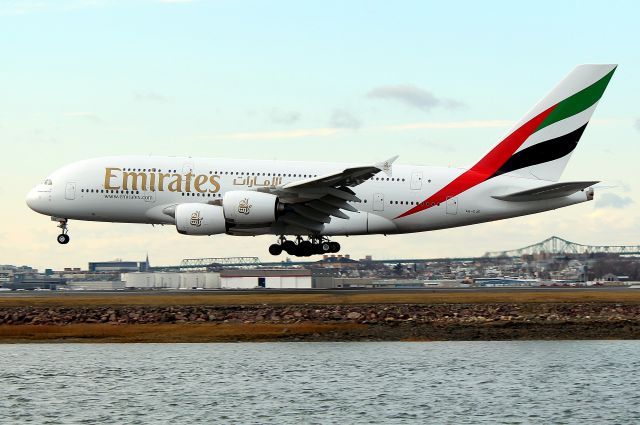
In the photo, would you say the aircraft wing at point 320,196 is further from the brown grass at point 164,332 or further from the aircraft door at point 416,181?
the brown grass at point 164,332

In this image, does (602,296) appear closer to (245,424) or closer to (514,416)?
(514,416)

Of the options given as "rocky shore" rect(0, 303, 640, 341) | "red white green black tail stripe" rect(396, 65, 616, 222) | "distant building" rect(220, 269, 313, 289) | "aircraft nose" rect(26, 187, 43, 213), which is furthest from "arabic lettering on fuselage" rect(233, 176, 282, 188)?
"distant building" rect(220, 269, 313, 289)

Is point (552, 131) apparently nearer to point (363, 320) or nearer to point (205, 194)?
point (363, 320)

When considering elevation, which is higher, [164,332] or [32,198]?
[32,198]

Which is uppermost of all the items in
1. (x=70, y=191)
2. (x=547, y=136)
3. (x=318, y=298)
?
(x=547, y=136)

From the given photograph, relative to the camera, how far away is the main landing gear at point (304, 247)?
63.7 meters

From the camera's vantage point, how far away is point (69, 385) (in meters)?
38.4

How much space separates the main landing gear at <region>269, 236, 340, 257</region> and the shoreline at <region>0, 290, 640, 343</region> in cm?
626

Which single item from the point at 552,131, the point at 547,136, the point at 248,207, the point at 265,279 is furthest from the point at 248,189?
the point at 265,279

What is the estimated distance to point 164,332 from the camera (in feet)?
168

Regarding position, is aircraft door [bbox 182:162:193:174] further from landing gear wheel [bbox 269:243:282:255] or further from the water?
the water

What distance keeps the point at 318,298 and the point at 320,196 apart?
20.8 feet

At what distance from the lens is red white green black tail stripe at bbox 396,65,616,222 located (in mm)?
64562

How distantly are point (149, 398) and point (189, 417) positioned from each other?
3808 mm
